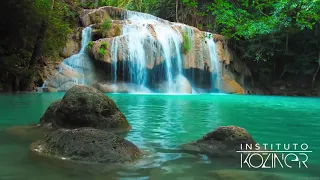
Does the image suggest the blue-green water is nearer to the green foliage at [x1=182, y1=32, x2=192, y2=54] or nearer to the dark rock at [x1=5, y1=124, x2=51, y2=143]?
the dark rock at [x1=5, y1=124, x2=51, y2=143]

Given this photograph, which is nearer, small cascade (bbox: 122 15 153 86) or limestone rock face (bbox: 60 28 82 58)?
limestone rock face (bbox: 60 28 82 58)

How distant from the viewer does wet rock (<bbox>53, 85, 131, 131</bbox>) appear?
5.71 metres

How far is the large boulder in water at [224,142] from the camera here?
4293 mm

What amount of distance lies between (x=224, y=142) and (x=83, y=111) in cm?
258

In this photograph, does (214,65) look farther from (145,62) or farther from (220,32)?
(145,62)

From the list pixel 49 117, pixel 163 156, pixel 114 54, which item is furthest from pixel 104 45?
→ pixel 163 156

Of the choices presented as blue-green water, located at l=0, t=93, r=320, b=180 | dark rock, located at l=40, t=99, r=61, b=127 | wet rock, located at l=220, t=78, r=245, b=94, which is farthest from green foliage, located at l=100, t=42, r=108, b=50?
dark rock, located at l=40, t=99, r=61, b=127

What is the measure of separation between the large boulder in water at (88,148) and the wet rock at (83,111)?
1588mm

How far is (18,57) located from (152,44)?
812cm

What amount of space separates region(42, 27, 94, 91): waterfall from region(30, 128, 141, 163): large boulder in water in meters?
14.4

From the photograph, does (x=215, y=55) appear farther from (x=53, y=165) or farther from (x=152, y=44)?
(x=53, y=165)

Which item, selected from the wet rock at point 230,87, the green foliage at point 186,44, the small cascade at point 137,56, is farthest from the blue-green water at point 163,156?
the wet rock at point 230,87

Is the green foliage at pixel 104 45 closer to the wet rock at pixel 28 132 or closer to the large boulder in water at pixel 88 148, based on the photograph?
the wet rock at pixel 28 132

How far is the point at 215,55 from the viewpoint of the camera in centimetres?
2355
